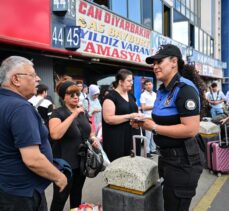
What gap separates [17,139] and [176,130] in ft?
3.74

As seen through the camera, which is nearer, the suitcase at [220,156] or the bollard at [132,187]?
the bollard at [132,187]

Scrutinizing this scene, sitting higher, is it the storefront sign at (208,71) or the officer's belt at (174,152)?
the storefront sign at (208,71)

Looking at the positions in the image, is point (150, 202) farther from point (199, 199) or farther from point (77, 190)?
point (199, 199)

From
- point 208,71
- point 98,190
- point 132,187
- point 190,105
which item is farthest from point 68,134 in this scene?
point 208,71

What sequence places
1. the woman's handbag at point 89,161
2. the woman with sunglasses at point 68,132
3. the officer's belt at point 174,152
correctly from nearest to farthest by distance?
the officer's belt at point 174,152, the woman with sunglasses at point 68,132, the woman's handbag at point 89,161

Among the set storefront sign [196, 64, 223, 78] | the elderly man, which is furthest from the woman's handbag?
storefront sign [196, 64, 223, 78]

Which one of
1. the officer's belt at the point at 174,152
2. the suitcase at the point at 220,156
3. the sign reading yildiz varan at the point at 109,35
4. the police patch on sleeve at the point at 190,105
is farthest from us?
the sign reading yildiz varan at the point at 109,35

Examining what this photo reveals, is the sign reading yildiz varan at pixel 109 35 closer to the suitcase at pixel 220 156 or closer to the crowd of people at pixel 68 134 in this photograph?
the suitcase at pixel 220 156

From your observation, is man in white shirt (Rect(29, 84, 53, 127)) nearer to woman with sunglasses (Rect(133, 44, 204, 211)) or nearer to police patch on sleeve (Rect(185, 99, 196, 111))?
woman with sunglasses (Rect(133, 44, 204, 211))

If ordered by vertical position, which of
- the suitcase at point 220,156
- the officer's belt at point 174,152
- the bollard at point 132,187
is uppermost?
the officer's belt at point 174,152

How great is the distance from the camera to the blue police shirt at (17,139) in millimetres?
1882

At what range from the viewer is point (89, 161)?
122 inches

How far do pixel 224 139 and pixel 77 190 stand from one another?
3253 millimetres

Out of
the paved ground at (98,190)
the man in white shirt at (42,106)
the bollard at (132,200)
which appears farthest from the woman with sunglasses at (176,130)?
the man in white shirt at (42,106)
